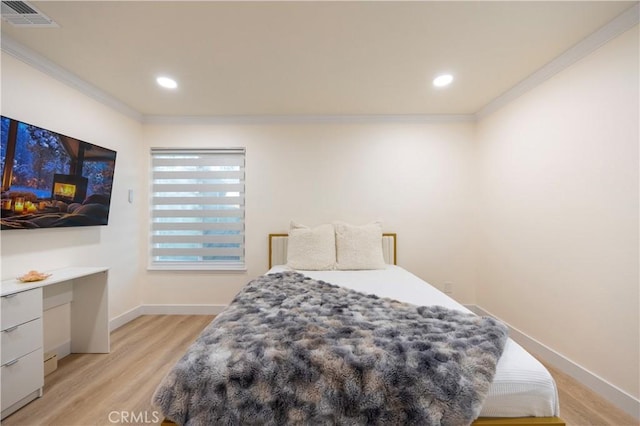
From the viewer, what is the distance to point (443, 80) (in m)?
2.55

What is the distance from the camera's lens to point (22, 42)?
6.60 feet

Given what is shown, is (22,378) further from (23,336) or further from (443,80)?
(443,80)

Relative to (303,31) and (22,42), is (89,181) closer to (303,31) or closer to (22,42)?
(22,42)

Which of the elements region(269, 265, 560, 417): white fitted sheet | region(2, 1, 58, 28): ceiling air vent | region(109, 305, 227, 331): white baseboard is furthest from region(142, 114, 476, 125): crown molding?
region(269, 265, 560, 417): white fitted sheet

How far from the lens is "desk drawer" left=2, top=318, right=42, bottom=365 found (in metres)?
1.68

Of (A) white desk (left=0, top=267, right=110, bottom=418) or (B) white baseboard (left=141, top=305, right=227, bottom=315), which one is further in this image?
(B) white baseboard (left=141, top=305, right=227, bottom=315)

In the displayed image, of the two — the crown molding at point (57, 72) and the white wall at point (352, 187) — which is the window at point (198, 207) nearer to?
the white wall at point (352, 187)

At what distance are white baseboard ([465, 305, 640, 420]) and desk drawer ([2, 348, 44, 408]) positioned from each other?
12.5 feet

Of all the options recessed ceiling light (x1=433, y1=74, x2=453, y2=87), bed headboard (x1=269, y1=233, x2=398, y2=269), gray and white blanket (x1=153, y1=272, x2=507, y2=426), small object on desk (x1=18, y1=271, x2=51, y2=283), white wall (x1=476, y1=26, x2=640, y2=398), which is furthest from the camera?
bed headboard (x1=269, y1=233, x2=398, y2=269)

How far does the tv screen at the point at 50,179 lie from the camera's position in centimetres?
194

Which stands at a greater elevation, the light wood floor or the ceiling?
the ceiling

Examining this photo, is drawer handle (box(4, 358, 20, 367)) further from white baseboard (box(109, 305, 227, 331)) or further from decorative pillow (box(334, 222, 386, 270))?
decorative pillow (box(334, 222, 386, 270))

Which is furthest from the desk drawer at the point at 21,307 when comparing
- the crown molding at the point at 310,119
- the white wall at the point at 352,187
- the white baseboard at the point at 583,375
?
the white baseboard at the point at 583,375

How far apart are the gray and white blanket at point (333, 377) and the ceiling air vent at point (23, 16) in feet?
7.21
